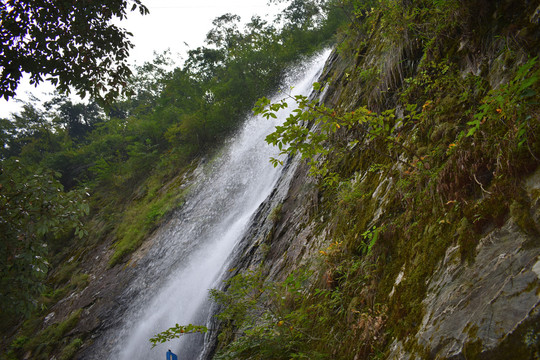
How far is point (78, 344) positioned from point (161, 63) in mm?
25664

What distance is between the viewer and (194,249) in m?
9.00

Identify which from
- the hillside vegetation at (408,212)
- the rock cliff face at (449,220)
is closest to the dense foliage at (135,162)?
the hillside vegetation at (408,212)

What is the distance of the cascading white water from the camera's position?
22.5 feet

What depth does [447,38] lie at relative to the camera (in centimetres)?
320

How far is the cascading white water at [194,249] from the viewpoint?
6867 mm

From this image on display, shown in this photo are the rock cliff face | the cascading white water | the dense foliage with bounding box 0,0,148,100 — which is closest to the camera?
the rock cliff face

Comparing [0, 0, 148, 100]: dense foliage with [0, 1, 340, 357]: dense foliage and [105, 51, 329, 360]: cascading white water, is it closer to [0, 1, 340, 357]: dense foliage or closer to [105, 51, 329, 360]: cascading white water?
[0, 1, 340, 357]: dense foliage

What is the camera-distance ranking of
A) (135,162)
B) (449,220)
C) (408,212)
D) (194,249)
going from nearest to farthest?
(449,220), (408,212), (194,249), (135,162)

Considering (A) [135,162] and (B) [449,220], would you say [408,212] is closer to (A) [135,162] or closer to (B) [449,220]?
(B) [449,220]

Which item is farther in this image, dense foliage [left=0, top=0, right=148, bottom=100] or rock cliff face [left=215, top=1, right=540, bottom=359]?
dense foliage [left=0, top=0, right=148, bottom=100]

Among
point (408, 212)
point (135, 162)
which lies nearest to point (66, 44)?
point (408, 212)

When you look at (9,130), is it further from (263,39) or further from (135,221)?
(263,39)

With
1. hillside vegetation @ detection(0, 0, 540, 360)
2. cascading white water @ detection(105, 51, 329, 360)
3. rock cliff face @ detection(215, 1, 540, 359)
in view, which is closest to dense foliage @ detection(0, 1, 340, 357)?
hillside vegetation @ detection(0, 0, 540, 360)

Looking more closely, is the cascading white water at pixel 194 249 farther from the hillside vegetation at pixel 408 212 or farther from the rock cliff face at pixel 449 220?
the rock cliff face at pixel 449 220
